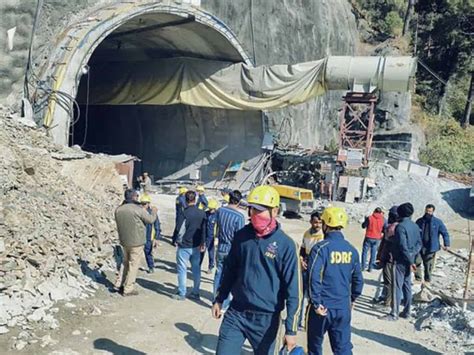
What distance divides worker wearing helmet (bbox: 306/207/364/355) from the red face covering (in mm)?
968

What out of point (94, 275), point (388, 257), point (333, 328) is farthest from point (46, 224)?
point (333, 328)

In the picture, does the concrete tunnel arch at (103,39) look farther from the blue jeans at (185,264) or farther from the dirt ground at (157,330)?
the blue jeans at (185,264)

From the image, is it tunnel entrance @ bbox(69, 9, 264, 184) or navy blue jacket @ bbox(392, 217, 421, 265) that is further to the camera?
tunnel entrance @ bbox(69, 9, 264, 184)

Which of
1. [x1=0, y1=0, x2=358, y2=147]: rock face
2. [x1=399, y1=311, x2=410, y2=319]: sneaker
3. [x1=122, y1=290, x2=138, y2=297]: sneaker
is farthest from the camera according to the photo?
[x1=0, y1=0, x2=358, y2=147]: rock face

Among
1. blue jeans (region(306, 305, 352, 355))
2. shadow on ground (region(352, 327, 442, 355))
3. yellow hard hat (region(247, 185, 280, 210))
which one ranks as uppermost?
yellow hard hat (region(247, 185, 280, 210))

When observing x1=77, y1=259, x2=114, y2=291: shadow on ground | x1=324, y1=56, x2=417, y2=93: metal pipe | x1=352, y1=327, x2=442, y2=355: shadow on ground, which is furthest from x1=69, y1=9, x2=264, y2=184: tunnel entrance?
x1=352, y1=327, x2=442, y2=355: shadow on ground

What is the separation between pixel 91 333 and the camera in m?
7.16

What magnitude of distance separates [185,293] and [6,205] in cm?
311

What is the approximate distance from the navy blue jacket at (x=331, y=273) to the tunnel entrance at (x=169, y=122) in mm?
16269

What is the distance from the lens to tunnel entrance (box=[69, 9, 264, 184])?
880 inches

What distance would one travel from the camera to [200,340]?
721 cm

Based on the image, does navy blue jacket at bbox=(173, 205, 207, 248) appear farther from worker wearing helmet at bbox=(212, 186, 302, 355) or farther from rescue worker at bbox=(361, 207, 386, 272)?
rescue worker at bbox=(361, 207, 386, 272)

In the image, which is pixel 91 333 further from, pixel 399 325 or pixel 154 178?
pixel 154 178

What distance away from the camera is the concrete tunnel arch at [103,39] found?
15.0 metres
